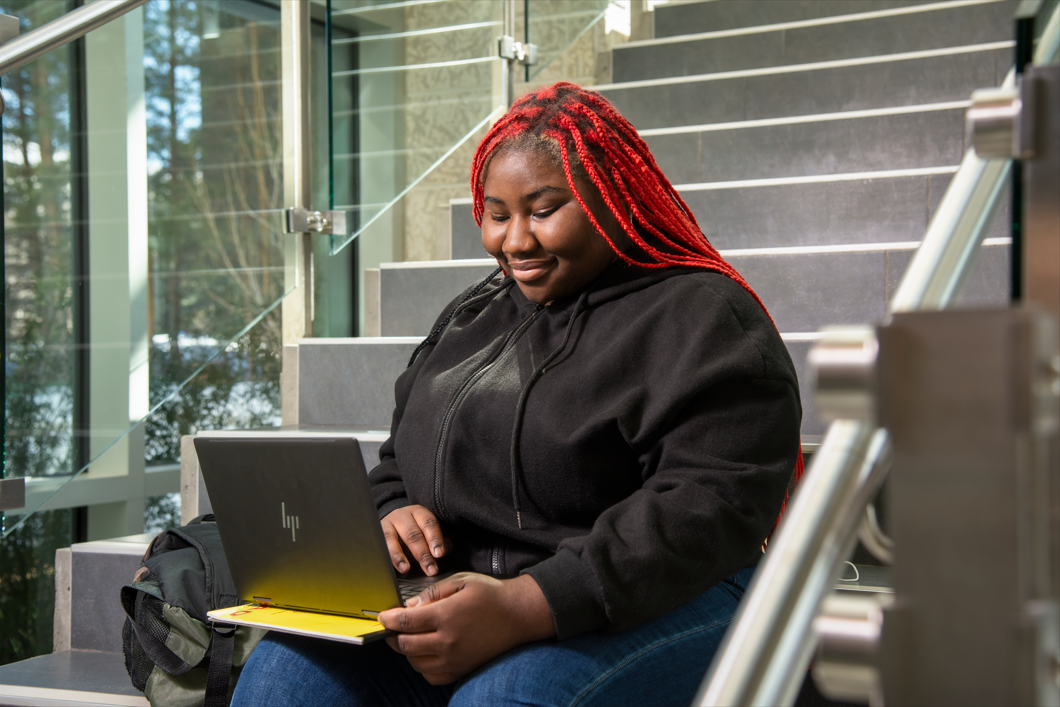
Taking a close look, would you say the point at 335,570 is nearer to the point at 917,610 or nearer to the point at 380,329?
the point at 917,610

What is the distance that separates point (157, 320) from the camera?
2061mm

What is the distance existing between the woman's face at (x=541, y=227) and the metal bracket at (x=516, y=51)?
1.54m

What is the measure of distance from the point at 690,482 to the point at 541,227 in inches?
14.6

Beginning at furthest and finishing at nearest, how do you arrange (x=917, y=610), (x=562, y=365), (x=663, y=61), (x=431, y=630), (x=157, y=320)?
(x=663, y=61) → (x=157, y=320) → (x=562, y=365) → (x=431, y=630) → (x=917, y=610)

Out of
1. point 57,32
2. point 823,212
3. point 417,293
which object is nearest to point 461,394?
point 57,32

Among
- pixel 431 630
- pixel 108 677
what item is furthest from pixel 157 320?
pixel 431 630

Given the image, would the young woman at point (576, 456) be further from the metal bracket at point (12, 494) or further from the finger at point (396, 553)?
the metal bracket at point (12, 494)

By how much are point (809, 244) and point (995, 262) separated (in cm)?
50

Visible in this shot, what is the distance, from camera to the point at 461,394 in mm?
1287

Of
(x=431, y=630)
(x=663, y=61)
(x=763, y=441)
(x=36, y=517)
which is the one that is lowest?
(x=36, y=517)

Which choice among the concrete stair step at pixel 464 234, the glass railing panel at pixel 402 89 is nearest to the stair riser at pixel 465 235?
the concrete stair step at pixel 464 234

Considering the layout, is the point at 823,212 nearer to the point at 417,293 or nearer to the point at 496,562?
the point at 417,293

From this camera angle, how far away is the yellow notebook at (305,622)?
993 millimetres

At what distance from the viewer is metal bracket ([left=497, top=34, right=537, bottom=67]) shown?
272 centimetres
